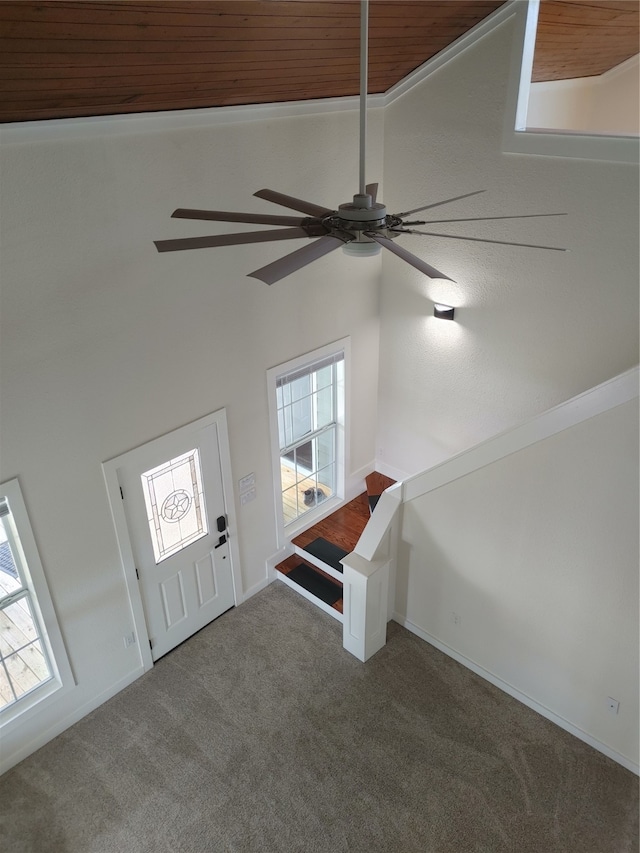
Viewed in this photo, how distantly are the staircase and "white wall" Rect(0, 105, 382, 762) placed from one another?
80 cm

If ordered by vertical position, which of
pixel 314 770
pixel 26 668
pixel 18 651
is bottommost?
pixel 314 770

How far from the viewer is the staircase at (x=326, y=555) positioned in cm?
590

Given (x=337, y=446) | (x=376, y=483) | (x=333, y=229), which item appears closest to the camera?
(x=333, y=229)

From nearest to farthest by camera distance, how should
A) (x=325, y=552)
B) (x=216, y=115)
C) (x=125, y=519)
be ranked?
1. (x=216, y=115)
2. (x=125, y=519)
3. (x=325, y=552)

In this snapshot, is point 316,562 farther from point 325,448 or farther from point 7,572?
point 7,572

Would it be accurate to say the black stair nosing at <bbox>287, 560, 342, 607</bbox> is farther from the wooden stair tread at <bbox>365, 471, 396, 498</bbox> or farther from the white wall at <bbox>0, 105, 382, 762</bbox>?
the wooden stair tread at <bbox>365, 471, 396, 498</bbox>

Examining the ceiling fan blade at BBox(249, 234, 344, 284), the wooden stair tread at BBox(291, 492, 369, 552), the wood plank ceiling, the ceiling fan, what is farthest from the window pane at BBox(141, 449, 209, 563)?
the ceiling fan blade at BBox(249, 234, 344, 284)

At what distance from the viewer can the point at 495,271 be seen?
541cm

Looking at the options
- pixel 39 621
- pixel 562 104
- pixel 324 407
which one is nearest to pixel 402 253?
pixel 39 621

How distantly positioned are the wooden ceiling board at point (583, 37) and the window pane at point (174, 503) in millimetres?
4331

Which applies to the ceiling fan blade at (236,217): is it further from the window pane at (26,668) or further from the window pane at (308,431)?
the window pane at (26,668)

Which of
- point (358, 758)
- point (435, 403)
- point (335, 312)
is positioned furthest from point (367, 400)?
point (358, 758)

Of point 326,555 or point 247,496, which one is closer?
point 247,496

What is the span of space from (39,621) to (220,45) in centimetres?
392
